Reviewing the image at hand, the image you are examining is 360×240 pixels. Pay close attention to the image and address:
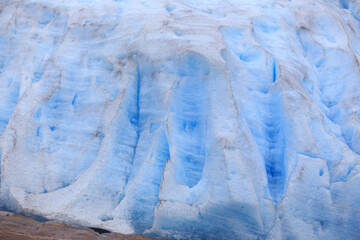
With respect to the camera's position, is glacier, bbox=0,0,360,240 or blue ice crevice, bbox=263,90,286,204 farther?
blue ice crevice, bbox=263,90,286,204

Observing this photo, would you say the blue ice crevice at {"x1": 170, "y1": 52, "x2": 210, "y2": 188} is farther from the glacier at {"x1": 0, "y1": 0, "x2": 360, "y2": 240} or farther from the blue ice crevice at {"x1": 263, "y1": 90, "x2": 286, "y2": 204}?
the blue ice crevice at {"x1": 263, "y1": 90, "x2": 286, "y2": 204}

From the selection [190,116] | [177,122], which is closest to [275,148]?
[190,116]

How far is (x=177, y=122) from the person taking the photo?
3.39m

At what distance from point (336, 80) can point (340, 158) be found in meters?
1.45

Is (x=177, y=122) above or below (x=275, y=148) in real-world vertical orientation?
above

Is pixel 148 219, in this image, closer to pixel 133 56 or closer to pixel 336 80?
pixel 133 56

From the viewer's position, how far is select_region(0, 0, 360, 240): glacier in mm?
3002

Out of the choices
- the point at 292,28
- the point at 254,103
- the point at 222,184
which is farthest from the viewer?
the point at 292,28

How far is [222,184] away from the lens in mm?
2934

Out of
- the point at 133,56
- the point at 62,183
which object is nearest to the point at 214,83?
the point at 133,56

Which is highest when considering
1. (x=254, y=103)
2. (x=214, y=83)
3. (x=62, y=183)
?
(x=214, y=83)

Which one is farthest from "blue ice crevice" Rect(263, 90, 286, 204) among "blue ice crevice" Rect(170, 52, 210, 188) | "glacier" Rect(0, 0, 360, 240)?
"blue ice crevice" Rect(170, 52, 210, 188)

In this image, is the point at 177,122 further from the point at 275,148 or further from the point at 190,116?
the point at 275,148

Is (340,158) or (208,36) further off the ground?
(208,36)
